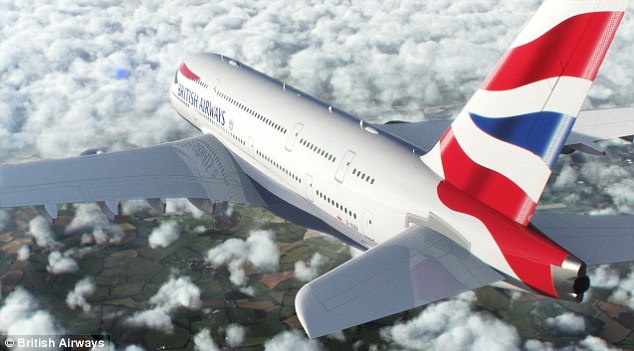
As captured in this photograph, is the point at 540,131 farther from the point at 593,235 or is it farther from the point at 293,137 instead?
the point at 293,137

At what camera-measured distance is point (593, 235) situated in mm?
15797

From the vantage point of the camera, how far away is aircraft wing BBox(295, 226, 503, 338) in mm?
13508

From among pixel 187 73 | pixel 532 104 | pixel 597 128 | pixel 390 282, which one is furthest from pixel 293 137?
pixel 597 128

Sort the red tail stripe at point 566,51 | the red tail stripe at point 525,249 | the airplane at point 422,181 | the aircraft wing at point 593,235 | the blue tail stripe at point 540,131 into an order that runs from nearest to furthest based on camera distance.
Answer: the red tail stripe at point 566,51
the airplane at point 422,181
the blue tail stripe at point 540,131
the red tail stripe at point 525,249
the aircraft wing at point 593,235

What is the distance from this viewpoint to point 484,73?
188ft

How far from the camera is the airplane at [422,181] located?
1347 centimetres

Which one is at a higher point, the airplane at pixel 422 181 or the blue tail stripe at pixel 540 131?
the blue tail stripe at pixel 540 131

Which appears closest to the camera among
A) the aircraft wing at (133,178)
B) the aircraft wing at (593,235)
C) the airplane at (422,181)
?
the airplane at (422,181)

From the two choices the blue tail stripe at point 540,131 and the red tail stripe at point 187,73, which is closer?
the blue tail stripe at point 540,131

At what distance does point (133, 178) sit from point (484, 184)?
1560 centimetres

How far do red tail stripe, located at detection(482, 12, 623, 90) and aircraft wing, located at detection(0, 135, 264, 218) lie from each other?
15389 millimetres

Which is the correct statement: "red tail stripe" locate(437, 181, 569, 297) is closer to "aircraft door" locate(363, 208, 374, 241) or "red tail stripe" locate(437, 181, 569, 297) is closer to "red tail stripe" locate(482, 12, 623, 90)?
"red tail stripe" locate(482, 12, 623, 90)

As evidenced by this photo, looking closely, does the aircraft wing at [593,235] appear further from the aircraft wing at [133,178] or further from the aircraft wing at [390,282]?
the aircraft wing at [133,178]

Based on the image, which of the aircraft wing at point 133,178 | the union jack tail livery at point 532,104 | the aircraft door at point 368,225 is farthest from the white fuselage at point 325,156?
the union jack tail livery at point 532,104
